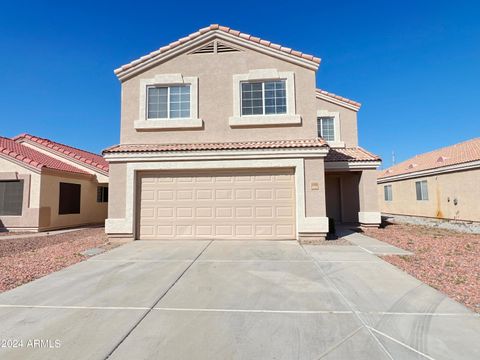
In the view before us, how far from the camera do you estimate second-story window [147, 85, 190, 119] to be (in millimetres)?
10961

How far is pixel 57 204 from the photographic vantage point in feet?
47.9

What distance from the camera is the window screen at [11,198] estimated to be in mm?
13539

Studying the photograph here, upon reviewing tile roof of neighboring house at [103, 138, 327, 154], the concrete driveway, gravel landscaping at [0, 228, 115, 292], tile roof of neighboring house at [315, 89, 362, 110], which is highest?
tile roof of neighboring house at [315, 89, 362, 110]

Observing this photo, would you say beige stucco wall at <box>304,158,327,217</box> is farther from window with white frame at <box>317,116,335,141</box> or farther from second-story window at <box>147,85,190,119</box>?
window with white frame at <box>317,116,335,141</box>

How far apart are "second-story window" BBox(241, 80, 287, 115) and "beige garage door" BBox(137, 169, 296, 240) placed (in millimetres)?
2601

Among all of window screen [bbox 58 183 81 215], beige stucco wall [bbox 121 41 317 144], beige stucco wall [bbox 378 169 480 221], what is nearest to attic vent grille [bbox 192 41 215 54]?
beige stucco wall [bbox 121 41 317 144]

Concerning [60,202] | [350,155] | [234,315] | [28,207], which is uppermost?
[350,155]

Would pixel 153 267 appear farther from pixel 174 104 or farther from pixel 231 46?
pixel 231 46

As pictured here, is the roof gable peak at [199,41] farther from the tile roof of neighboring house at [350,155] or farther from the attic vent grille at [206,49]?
the tile roof of neighboring house at [350,155]

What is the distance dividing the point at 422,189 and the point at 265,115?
1458cm

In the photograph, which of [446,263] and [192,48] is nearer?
[446,263]

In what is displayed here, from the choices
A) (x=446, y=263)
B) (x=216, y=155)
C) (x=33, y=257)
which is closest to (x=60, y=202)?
(x=33, y=257)

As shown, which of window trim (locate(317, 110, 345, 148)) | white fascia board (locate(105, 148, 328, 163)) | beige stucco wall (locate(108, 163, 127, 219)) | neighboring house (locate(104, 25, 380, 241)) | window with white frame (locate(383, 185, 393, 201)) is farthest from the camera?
window with white frame (locate(383, 185, 393, 201))

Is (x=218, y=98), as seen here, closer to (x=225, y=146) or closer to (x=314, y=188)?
(x=225, y=146)
